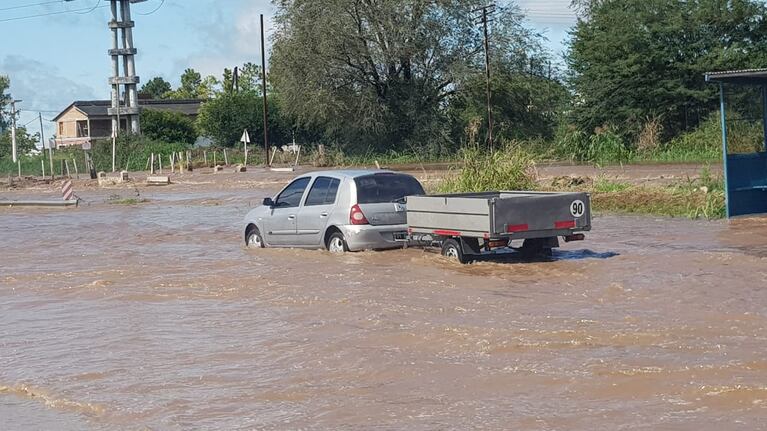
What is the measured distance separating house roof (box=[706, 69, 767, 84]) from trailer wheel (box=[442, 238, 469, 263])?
6352 millimetres

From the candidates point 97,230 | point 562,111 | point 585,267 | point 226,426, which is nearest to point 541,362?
point 226,426

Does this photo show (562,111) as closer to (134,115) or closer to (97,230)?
(97,230)

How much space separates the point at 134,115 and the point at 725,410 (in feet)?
248

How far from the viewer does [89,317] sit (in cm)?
1220

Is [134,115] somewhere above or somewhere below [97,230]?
above

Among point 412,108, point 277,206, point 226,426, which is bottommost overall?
point 226,426

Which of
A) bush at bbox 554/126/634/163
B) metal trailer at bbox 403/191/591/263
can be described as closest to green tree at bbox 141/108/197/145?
bush at bbox 554/126/634/163

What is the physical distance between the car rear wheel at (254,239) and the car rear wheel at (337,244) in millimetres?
2066

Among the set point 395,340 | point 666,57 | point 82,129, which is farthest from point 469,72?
point 82,129

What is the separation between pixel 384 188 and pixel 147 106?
91928 mm

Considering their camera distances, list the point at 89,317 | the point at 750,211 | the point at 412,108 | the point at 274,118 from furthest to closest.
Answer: the point at 274,118 → the point at 412,108 → the point at 750,211 → the point at 89,317

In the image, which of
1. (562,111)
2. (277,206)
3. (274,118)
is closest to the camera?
(277,206)

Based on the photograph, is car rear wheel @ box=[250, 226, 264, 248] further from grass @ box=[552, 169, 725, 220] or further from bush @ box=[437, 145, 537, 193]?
grass @ box=[552, 169, 725, 220]

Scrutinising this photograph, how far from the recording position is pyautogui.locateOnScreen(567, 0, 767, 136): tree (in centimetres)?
4772
